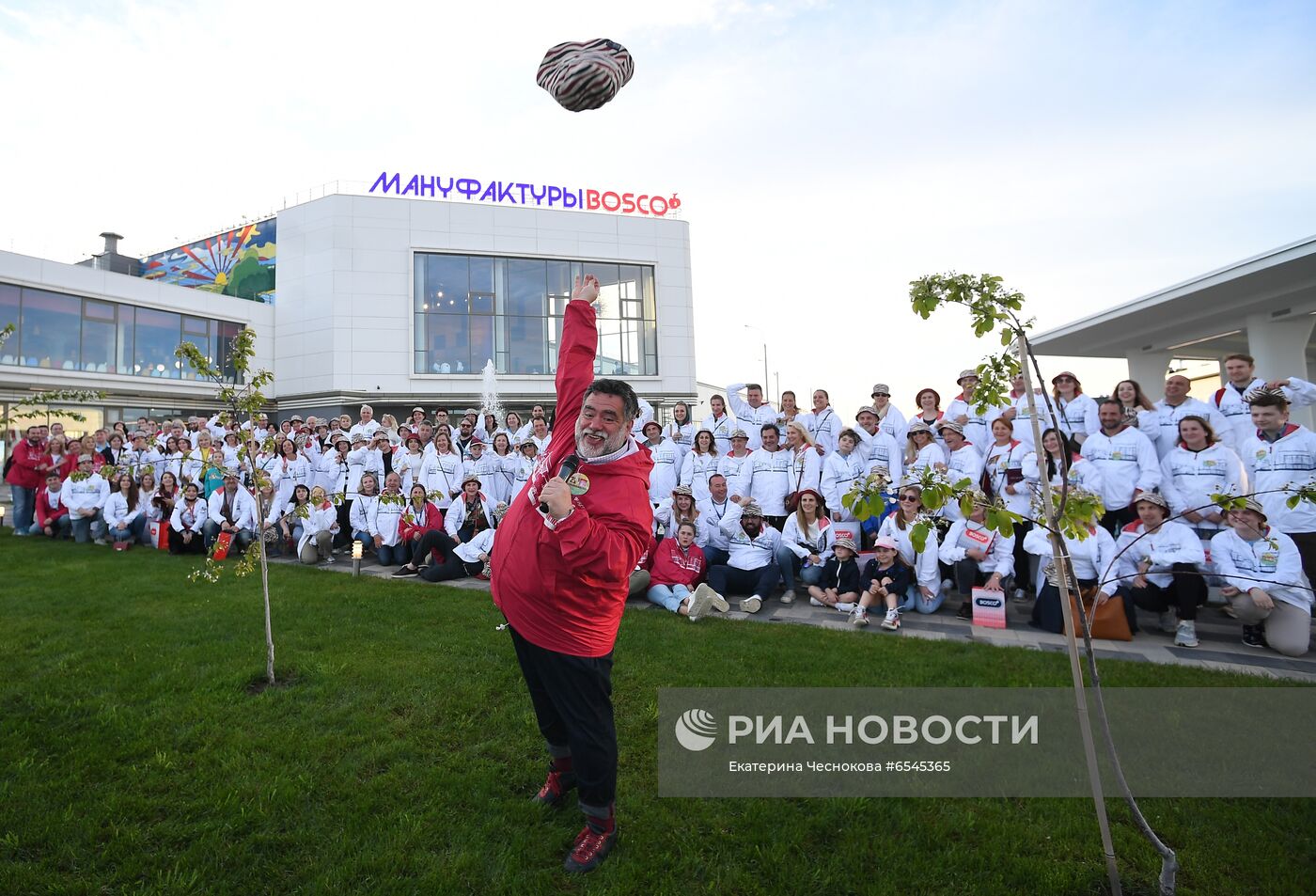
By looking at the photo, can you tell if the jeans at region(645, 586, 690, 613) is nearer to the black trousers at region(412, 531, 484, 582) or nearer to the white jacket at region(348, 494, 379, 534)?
the black trousers at region(412, 531, 484, 582)

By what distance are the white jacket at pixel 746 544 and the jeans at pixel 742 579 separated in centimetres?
11

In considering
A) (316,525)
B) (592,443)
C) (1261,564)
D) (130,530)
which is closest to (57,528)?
(130,530)

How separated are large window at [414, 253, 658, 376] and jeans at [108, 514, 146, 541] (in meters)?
17.5

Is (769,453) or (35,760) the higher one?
(769,453)

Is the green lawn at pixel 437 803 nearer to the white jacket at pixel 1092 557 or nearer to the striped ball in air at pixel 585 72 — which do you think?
the white jacket at pixel 1092 557

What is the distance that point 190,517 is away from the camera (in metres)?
11.0

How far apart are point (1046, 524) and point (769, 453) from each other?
23.4ft

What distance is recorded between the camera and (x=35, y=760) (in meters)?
3.61

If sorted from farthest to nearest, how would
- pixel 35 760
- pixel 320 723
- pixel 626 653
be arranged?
pixel 626 653 < pixel 320 723 < pixel 35 760

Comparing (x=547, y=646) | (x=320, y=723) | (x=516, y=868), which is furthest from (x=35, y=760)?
(x=547, y=646)

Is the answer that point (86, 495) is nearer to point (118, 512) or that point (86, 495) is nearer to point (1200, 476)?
point (118, 512)

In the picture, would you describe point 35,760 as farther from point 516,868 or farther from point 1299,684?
point 1299,684

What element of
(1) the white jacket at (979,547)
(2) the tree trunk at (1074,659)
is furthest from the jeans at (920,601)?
(2) the tree trunk at (1074,659)

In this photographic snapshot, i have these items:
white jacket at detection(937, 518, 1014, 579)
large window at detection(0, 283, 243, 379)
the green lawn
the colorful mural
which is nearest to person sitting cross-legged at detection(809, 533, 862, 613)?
white jacket at detection(937, 518, 1014, 579)
